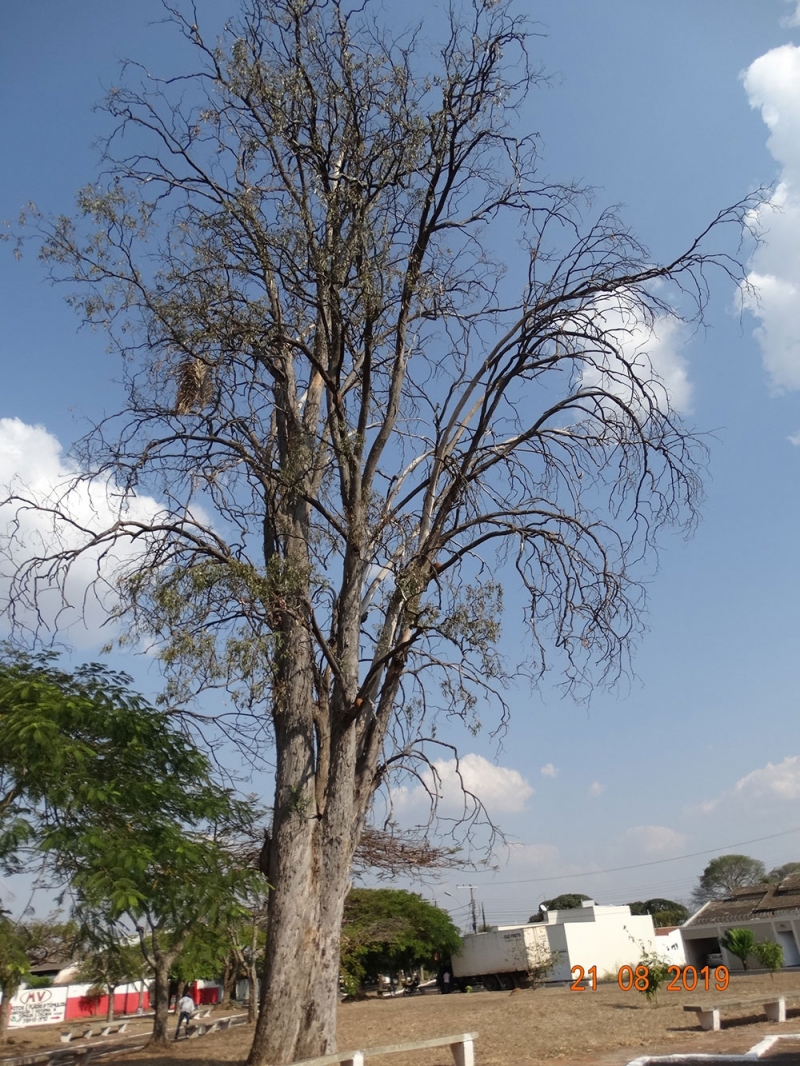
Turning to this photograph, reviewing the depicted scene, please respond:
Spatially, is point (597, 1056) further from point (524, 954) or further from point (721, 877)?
point (721, 877)

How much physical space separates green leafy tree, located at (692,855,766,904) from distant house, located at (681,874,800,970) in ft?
168

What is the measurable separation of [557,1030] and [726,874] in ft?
284

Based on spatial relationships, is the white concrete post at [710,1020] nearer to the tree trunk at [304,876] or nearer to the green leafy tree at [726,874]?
the tree trunk at [304,876]

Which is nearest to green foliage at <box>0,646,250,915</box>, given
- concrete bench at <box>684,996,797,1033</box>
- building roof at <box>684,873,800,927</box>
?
concrete bench at <box>684,996,797,1033</box>

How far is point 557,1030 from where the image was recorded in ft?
44.0

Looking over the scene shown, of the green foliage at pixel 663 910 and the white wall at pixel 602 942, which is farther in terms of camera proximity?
the green foliage at pixel 663 910

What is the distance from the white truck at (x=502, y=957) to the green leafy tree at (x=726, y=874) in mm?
56651

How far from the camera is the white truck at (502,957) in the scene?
35.4m

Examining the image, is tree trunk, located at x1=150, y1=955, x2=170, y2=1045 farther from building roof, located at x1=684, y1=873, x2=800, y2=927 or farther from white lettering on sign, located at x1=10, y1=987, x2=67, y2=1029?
white lettering on sign, located at x1=10, y1=987, x2=67, y2=1029

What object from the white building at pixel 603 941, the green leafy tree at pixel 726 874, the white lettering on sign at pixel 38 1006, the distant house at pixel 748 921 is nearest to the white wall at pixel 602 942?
the white building at pixel 603 941

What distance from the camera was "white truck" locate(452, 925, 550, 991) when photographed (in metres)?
35.4

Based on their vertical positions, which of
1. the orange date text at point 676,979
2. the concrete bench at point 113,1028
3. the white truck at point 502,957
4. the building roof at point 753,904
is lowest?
the orange date text at point 676,979

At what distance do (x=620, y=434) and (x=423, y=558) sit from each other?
9.53 feet

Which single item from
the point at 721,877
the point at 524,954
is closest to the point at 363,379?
the point at 524,954
